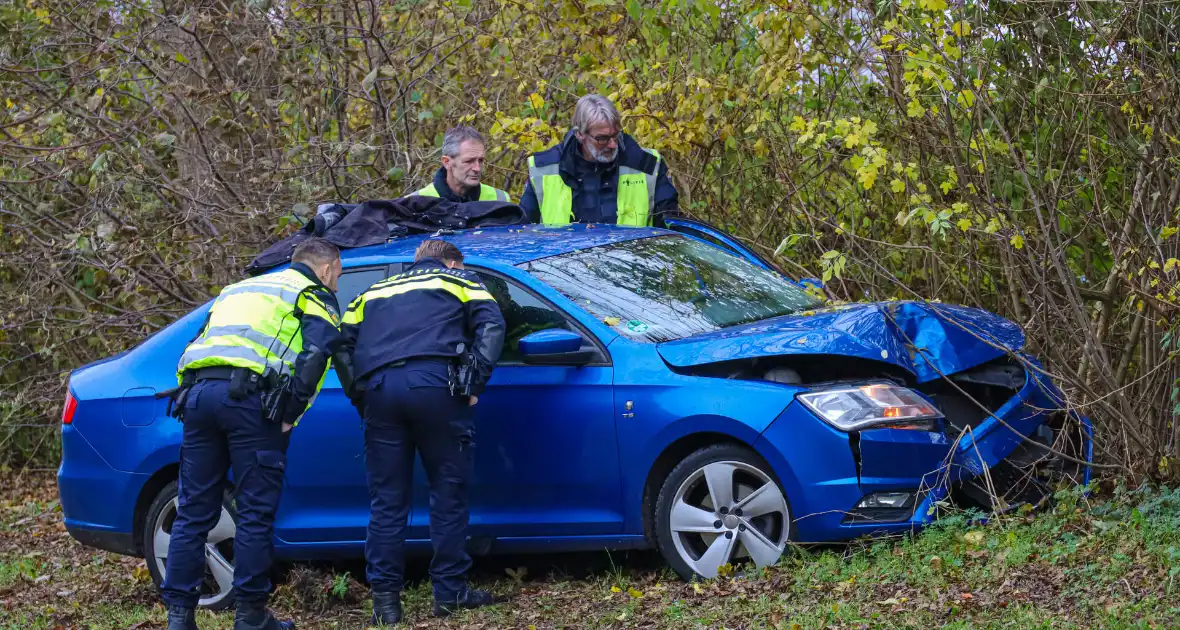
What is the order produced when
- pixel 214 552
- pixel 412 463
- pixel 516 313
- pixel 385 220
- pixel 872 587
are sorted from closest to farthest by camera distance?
1. pixel 872 587
2. pixel 412 463
3. pixel 516 313
4. pixel 214 552
5. pixel 385 220

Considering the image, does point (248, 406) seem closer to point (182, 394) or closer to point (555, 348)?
point (182, 394)

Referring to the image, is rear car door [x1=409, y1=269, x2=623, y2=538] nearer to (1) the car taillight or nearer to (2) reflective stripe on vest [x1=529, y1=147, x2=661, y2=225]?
(2) reflective stripe on vest [x1=529, y1=147, x2=661, y2=225]

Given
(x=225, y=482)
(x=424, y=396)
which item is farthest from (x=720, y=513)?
(x=225, y=482)

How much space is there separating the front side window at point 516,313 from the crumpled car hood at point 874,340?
53 centimetres

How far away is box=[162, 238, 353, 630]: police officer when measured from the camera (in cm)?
593

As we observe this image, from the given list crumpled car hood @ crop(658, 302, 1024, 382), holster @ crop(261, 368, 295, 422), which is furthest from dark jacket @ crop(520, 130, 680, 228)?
holster @ crop(261, 368, 295, 422)

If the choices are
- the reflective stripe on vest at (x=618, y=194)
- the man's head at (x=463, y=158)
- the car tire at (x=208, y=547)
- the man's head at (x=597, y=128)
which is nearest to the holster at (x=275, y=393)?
the car tire at (x=208, y=547)

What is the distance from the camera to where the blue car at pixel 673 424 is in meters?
5.71

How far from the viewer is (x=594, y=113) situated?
7.53 meters

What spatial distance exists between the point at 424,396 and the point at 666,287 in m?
1.32

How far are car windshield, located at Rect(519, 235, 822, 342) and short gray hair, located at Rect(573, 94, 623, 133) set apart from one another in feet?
2.55

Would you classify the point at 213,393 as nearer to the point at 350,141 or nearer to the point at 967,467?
the point at 967,467

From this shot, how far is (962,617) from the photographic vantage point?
196 inches

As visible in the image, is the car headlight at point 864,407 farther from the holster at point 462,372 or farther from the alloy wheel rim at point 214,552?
the alloy wheel rim at point 214,552
